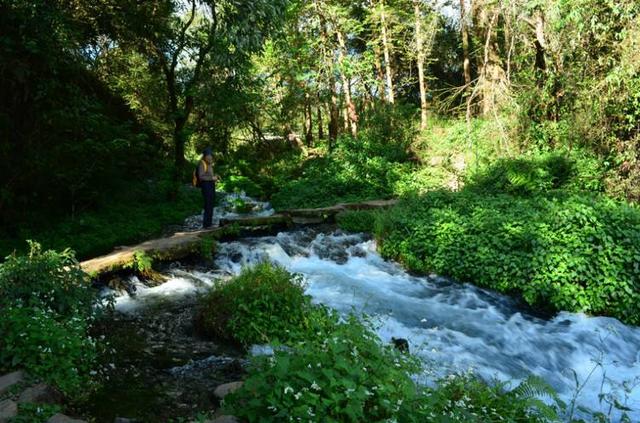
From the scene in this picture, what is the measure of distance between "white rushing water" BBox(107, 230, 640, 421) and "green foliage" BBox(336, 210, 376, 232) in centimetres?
192

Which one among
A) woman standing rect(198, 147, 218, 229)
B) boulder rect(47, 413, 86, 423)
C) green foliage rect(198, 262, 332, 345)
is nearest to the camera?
boulder rect(47, 413, 86, 423)

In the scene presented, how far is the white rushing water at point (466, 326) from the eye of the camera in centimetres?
564

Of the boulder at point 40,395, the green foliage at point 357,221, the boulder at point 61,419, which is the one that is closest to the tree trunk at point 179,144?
the green foliage at point 357,221

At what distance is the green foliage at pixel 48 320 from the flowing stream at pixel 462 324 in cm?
183

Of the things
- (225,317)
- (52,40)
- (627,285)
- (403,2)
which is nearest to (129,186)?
(52,40)

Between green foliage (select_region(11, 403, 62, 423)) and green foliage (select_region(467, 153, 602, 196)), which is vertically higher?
green foliage (select_region(467, 153, 602, 196))

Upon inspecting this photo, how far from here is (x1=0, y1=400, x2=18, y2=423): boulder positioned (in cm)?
332

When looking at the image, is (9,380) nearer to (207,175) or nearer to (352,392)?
(352,392)

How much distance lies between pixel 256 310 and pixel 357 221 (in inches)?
264

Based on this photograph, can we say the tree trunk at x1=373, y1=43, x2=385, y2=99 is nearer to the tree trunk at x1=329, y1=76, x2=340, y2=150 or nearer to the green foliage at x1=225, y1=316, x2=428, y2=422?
the tree trunk at x1=329, y1=76, x2=340, y2=150

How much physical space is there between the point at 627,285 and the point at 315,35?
1685cm

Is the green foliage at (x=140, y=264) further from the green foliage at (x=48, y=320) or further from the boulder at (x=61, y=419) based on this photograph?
the boulder at (x=61, y=419)

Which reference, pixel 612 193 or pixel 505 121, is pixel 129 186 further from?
Answer: pixel 612 193

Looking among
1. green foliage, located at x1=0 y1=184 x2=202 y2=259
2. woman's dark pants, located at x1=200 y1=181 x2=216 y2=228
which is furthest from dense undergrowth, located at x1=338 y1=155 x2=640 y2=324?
green foliage, located at x1=0 y1=184 x2=202 y2=259
